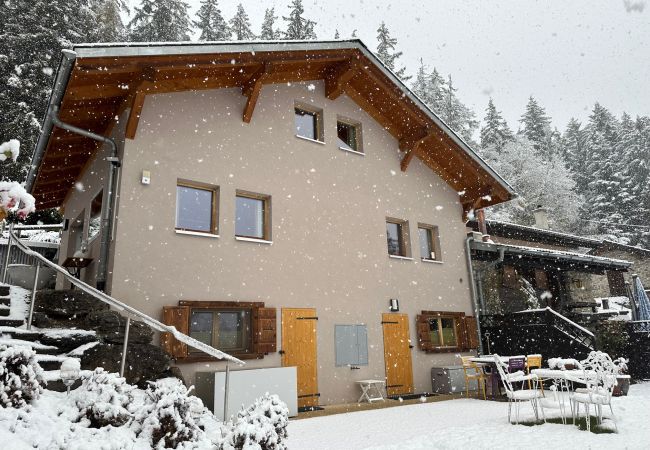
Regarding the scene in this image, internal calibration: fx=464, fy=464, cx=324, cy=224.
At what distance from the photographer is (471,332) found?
12680 millimetres

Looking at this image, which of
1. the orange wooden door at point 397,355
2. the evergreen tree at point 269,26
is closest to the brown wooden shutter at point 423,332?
the orange wooden door at point 397,355

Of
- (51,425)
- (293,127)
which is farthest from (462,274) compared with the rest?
(51,425)

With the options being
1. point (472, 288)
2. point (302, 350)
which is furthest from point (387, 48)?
point (302, 350)

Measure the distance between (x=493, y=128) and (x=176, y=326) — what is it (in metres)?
33.6

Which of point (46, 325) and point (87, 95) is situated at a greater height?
point (87, 95)

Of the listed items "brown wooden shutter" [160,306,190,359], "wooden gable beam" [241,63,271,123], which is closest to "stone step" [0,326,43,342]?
"brown wooden shutter" [160,306,190,359]

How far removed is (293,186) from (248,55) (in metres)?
2.88

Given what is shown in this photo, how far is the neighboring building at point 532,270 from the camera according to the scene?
14.3 m

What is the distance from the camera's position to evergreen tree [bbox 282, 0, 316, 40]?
1043 inches

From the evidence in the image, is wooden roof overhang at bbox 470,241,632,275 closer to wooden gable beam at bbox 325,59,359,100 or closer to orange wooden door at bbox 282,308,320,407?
wooden gable beam at bbox 325,59,359,100

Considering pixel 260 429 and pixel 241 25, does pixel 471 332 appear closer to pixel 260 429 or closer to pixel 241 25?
pixel 260 429

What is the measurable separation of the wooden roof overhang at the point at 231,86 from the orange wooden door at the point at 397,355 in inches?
169

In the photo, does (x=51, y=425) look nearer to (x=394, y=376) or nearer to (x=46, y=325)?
(x=46, y=325)

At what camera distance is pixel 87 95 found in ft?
26.4
